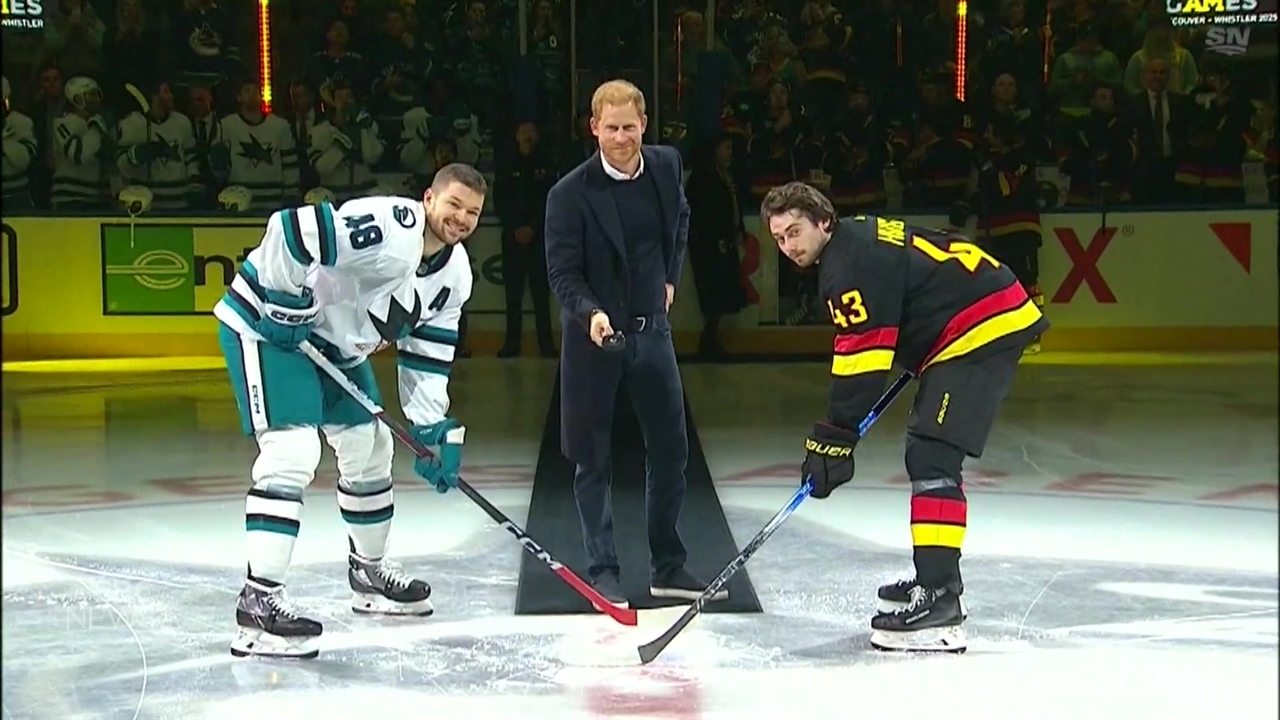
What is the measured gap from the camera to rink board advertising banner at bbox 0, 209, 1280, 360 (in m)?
8.56

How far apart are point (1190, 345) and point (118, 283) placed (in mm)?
5931

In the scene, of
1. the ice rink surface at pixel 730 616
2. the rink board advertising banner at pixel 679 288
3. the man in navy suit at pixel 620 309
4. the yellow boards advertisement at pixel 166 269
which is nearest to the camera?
the ice rink surface at pixel 730 616

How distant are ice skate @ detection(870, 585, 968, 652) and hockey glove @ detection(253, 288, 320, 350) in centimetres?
130

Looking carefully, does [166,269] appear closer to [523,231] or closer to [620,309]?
[523,231]

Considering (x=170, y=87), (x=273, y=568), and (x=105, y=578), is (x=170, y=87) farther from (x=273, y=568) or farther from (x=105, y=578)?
(x=273, y=568)

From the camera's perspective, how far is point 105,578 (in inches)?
150

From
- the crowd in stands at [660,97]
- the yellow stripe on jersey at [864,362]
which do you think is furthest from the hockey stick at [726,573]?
the crowd in stands at [660,97]

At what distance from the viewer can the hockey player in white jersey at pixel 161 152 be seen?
9.30 metres

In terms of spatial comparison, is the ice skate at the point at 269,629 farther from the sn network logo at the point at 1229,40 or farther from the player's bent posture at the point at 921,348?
the sn network logo at the point at 1229,40

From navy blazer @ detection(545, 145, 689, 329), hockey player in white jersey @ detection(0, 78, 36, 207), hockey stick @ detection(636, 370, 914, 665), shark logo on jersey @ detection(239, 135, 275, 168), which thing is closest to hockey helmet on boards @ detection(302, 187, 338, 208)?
shark logo on jersey @ detection(239, 135, 275, 168)

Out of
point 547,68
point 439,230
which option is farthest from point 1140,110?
point 439,230

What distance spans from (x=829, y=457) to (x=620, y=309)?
2.19 ft

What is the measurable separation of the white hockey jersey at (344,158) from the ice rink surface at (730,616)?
331 centimetres

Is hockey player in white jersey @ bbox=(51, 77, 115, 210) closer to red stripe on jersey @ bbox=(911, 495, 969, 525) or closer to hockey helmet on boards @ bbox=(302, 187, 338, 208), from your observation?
hockey helmet on boards @ bbox=(302, 187, 338, 208)
